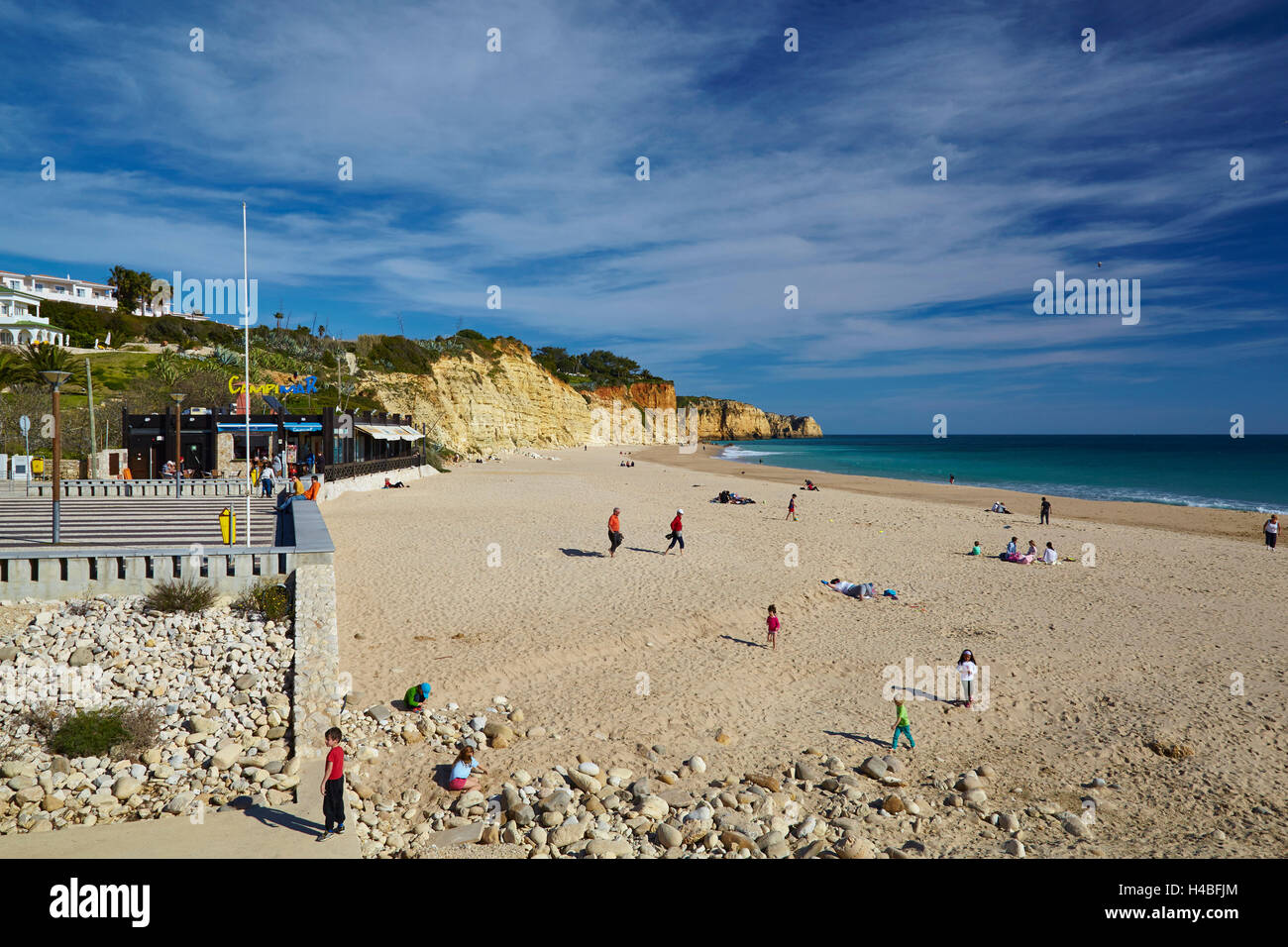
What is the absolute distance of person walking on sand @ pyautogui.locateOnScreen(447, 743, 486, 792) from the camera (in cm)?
768

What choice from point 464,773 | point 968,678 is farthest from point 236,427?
point 968,678

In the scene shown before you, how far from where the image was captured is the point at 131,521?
54.2 ft

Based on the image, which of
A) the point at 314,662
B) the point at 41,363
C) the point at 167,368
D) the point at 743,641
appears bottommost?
the point at 743,641

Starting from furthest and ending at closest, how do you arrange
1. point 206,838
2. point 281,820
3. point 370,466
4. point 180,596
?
1. point 370,466
2. point 180,596
3. point 281,820
4. point 206,838

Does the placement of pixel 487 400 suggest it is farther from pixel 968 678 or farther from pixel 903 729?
pixel 903 729

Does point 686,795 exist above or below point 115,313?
below

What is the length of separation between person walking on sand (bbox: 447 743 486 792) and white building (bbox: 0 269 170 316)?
319ft

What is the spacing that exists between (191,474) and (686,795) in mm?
28783

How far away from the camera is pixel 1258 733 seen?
9.64 metres

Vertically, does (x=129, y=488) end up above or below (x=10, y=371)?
below

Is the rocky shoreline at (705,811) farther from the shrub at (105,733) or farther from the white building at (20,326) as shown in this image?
the white building at (20,326)

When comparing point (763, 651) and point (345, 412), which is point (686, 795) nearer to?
point (763, 651)

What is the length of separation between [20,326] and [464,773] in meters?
69.2
